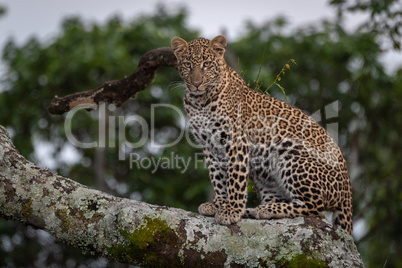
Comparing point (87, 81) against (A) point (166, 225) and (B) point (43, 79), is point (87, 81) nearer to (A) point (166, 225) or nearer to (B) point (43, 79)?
(B) point (43, 79)

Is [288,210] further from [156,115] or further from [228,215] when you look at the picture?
[156,115]

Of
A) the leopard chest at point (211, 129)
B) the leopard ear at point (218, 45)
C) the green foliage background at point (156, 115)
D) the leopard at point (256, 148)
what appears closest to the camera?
the leopard at point (256, 148)

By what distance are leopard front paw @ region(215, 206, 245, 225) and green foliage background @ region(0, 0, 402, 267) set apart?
9.06 m

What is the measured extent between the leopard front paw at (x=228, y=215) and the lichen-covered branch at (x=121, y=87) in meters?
2.43

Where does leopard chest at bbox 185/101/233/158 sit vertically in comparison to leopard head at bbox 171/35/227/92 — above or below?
below

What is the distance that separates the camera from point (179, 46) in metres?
7.44

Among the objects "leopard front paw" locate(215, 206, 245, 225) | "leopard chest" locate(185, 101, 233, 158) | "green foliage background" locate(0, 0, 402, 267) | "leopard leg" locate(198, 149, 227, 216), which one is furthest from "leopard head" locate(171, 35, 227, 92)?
"green foliage background" locate(0, 0, 402, 267)

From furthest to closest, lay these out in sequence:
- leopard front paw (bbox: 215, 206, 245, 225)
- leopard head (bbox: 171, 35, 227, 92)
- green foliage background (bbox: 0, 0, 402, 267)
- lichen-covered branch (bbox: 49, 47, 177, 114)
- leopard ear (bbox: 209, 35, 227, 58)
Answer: green foliage background (bbox: 0, 0, 402, 267)
lichen-covered branch (bbox: 49, 47, 177, 114)
leopard ear (bbox: 209, 35, 227, 58)
leopard head (bbox: 171, 35, 227, 92)
leopard front paw (bbox: 215, 206, 245, 225)

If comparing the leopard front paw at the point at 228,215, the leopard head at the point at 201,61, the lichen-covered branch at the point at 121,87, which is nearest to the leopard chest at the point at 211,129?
the leopard head at the point at 201,61

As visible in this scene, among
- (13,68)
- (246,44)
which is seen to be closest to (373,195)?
(246,44)

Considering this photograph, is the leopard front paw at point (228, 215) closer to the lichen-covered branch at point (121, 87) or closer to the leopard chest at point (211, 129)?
the leopard chest at point (211, 129)

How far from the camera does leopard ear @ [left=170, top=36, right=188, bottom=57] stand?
742 cm

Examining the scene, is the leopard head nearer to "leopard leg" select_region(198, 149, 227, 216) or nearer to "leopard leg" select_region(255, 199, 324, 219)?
"leopard leg" select_region(198, 149, 227, 216)

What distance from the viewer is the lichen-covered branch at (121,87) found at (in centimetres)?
788
